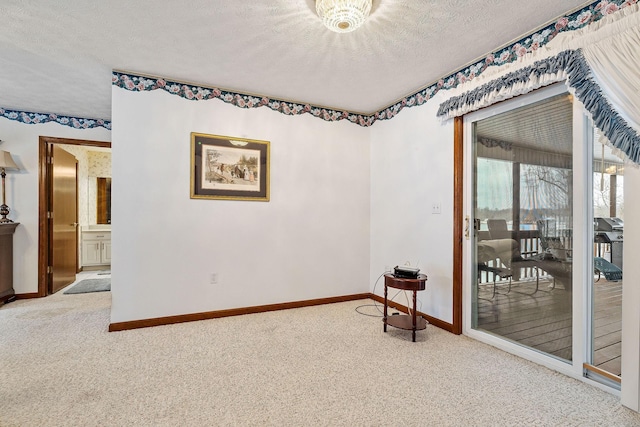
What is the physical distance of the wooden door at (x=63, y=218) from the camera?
436cm

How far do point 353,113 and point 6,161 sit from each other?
4.28m

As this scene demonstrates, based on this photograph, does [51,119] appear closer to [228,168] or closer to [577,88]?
[228,168]

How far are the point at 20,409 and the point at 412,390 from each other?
7.36ft

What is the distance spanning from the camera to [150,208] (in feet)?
10.1

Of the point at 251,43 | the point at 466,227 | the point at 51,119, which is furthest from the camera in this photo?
the point at 51,119

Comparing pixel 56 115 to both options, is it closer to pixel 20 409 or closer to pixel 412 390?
pixel 20 409

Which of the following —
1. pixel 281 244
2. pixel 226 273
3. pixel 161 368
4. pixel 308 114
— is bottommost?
pixel 161 368

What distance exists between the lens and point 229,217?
3.42m

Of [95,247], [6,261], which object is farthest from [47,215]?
[95,247]

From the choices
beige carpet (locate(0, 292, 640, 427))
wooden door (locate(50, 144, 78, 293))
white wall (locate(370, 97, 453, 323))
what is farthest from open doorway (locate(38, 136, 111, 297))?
white wall (locate(370, 97, 453, 323))

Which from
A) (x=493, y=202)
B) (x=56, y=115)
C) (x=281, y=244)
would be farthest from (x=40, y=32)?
(x=493, y=202)

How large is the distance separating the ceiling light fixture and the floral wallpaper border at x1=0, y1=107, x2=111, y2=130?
3918 mm

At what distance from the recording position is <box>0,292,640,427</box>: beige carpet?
1.73m

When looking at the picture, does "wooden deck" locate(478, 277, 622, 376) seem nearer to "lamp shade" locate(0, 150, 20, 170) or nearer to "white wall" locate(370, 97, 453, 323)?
"white wall" locate(370, 97, 453, 323)
